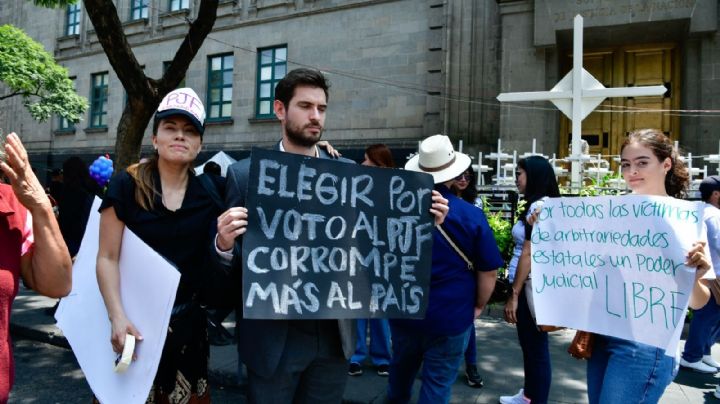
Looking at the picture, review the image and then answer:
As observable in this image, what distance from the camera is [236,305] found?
7.33ft

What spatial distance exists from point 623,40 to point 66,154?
22.2m

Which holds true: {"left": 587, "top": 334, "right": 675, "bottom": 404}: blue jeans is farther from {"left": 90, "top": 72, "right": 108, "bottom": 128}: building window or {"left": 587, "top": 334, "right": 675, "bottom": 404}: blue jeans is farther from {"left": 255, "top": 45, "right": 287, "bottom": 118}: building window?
{"left": 90, "top": 72, "right": 108, "bottom": 128}: building window

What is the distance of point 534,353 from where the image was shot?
11.8ft

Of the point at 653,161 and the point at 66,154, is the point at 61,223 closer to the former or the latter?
the point at 653,161

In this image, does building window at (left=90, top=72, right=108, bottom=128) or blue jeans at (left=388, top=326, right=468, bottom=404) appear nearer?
blue jeans at (left=388, top=326, right=468, bottom=404)

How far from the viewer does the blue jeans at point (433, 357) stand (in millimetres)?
2891

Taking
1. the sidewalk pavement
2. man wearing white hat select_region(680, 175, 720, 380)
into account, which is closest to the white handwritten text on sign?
the sidewalk pavement

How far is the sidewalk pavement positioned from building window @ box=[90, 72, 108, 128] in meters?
17.7

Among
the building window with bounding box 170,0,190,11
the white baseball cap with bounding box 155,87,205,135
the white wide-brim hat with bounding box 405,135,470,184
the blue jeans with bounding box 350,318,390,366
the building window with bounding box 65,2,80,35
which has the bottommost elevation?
the blue jeans with bounding box 350,318,390,366

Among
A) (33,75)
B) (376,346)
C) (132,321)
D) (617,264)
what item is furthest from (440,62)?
(132,321)

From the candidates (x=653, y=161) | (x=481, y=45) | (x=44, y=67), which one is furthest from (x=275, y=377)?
(x=44, y=67)

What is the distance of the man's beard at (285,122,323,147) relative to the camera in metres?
2.26

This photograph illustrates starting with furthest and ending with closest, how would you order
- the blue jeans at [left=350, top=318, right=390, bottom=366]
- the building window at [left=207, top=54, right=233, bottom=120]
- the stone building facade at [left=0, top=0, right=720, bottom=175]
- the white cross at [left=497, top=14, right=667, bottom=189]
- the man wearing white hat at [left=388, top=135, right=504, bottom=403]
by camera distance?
the building window at [left=207, top=54, right=233, bottom=120] → the stone building facade at [left=0, top=0, right=720, bottom=175] → the white cross at [left=497, top=14, right=667, bottom=189] → the blue jeans at [left=350, top=318, right=390, bottom=366] → the man wearing white hat at [left=388, top=135, right=504, bottom=403]

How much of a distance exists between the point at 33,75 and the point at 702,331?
1704 centimetres
